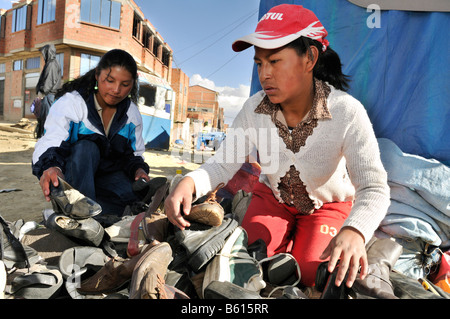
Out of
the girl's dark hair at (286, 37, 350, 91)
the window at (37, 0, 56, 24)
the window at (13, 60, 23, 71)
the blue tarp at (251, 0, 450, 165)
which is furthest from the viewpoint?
the window at (13, 60, 23, 71)

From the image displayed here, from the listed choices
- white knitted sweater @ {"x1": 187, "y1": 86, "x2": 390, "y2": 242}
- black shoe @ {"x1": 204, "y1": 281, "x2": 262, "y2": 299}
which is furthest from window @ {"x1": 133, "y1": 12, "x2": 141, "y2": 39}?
black shoe @ {"x1": 204, "y1": 281, "x2": 262, "y2": 299}

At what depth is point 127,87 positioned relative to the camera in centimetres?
227

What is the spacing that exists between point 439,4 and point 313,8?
0.88 meters

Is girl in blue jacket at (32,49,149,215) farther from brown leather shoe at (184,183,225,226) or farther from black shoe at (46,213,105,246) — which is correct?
brown leather shoe at (184,183,225,226)

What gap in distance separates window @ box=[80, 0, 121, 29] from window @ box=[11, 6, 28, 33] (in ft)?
18.0

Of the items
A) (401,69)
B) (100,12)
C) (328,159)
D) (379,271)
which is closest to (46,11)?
(100,12)

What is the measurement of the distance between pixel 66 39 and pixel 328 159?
57.3ft

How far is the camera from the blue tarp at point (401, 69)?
6.35 ft

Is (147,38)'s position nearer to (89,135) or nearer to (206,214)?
(89,135)

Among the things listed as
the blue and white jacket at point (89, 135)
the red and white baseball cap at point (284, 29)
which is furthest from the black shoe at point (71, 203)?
the red and white baseball cap at point (284, 29)

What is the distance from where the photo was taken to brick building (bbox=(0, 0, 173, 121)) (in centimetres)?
1537

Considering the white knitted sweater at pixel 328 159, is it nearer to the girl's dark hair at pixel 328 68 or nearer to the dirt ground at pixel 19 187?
the girl's dark hair at pixel 328 68
